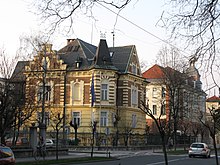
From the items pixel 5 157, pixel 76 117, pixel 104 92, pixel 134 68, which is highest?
pixel 134 68

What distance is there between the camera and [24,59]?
4531 centimetres

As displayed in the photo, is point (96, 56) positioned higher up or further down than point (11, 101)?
higher up

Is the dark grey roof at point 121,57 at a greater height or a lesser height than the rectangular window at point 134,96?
greater

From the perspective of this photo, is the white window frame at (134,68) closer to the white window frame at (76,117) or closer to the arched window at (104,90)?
the arched window at (104,90)

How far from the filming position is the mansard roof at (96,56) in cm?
6825

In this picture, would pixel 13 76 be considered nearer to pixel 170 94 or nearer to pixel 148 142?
pixel 170 94

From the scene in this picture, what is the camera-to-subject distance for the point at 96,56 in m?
68.4

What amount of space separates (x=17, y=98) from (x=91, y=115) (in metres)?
26.9

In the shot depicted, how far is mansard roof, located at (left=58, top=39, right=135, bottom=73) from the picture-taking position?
68.2 meters

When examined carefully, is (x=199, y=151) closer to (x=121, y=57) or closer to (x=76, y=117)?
(x=76, y=117)

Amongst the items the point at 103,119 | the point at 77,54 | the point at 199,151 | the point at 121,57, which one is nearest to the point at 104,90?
the point at 103,119

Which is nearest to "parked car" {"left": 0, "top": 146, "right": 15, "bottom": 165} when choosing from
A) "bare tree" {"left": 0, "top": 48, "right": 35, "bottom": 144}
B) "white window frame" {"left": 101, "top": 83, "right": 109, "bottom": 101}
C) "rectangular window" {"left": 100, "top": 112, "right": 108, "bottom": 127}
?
"bare tree" {"left": 0, "top": 48, "right": 35, "bottom": 144}

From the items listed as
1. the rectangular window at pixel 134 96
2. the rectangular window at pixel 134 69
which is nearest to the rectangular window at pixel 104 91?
the rectangular window at pixel 134 96

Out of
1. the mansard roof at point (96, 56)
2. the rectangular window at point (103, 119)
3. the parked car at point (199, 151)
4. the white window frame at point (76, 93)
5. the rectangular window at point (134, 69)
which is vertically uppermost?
the mansard roof at point (96, 56)
